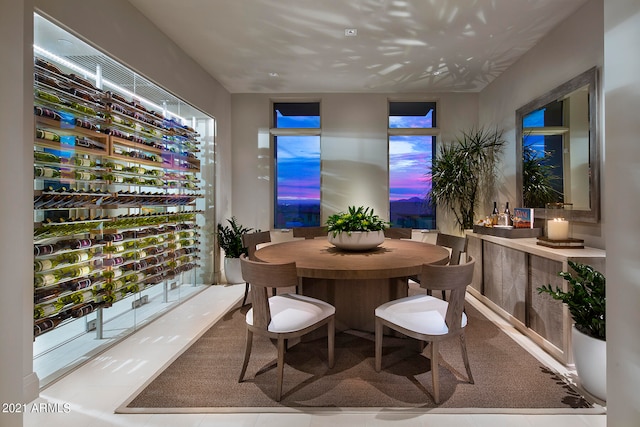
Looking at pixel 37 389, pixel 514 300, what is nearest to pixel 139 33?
pixel 37 389

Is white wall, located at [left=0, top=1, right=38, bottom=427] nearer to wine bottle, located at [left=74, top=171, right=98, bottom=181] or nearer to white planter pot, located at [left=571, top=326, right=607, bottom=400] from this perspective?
wine bottle, located at [left=74, top=171, right=98, bottom=181]

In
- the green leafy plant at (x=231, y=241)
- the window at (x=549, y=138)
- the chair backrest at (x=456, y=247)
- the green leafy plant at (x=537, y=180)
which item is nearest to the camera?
the chair backrest at (x=456, y=247)

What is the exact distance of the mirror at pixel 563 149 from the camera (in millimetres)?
2764

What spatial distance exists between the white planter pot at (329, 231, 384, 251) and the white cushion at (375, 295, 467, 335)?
22.8 inches

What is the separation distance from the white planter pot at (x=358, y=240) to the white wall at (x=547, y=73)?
5.39 feet

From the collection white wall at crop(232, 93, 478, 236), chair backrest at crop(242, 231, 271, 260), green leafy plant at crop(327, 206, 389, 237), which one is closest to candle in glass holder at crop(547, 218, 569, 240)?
green leafy plant at crop(327, 206, 389, 237)

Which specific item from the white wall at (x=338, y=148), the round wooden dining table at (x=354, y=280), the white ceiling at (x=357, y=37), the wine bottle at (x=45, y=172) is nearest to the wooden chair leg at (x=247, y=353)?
the round wooden dining table at (x=354, y=280)

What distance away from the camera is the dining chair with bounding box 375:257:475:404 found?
1.93 m

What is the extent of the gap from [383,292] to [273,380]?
47.4 inches

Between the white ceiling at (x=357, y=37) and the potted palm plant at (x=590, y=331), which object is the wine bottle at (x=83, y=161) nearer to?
the white ceiling at (x=357, y=37)

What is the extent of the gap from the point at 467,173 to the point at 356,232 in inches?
105

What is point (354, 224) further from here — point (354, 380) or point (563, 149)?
point (563, 149)

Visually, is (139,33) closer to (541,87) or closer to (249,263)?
(249,263)

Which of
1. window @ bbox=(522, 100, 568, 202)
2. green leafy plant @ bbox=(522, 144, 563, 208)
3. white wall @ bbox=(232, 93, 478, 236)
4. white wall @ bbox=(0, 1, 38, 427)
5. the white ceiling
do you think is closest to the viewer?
white wall @ bbox=(0, 1, 38, 427)
